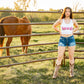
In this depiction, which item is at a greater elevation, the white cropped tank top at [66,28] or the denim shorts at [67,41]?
the white cropped tank top at [66,28]

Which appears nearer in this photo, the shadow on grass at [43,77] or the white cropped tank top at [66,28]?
the white cropped tank top at [66,28]

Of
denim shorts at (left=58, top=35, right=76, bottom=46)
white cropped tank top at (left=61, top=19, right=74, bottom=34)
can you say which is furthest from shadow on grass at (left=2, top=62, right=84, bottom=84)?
white cropped tank top at (left=61, top=19, right=74, bottom=34)

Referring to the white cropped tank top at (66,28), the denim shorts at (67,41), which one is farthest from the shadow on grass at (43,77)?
the white cropped tank top at (66,28)

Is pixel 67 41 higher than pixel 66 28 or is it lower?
lower

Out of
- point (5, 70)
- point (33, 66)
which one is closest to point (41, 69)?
point (33, 66)

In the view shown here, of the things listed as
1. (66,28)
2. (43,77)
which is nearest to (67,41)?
(66,28)

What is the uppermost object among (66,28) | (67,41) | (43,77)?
(66,28)

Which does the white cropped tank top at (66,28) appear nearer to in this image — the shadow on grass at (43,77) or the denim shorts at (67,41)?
the denim shorts at (67,41)

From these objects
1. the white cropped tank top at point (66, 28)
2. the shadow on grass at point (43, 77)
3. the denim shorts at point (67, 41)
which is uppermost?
the white cropped tank top at point (66, 28)

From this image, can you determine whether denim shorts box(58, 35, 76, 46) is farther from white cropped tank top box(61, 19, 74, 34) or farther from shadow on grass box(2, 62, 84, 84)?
shadow on grass box(2, 62, 84, 84)

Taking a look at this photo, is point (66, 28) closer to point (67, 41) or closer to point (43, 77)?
point (67, 41)

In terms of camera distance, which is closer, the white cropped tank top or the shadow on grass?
the white cropped tank top

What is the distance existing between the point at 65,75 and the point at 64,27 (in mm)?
1249

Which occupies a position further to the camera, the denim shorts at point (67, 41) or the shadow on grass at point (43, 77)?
the shadow on grass at point (43, 77)
